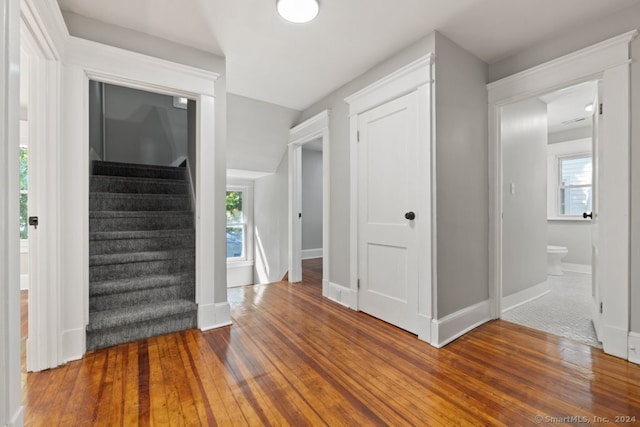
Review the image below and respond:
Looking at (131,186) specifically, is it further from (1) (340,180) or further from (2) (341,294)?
(2) (341,294)

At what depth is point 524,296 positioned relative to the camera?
3133 millimetres

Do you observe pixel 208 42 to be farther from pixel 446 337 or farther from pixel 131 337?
pixel 446 337

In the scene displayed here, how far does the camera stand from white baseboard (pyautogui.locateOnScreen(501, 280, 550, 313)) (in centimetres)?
291

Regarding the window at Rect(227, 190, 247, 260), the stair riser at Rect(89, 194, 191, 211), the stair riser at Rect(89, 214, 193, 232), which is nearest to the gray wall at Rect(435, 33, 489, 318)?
the stair riser at Rect(89, 214, 193, 232)

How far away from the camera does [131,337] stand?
2.25m

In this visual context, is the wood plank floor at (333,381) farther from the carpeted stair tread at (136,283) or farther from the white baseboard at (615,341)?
the carpeted stair tread at (136,283)

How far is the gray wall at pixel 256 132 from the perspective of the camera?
3.65 meters

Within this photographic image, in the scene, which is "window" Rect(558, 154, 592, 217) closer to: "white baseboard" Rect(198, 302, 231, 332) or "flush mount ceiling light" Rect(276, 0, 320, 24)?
"flush mount ceiling light" Rect(276, 0, 320, 24)

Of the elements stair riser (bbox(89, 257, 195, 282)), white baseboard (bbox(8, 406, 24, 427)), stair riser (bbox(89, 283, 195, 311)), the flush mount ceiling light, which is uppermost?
the flush mount ceiling light

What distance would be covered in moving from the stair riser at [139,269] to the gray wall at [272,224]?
1772 millimetres

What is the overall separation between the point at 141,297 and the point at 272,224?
2.62 metres

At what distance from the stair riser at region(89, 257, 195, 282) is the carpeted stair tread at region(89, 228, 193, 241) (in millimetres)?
305

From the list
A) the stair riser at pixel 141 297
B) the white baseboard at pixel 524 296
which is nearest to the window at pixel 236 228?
the stair riser at pixel 141 297

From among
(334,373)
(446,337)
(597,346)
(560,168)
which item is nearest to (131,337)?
(334,373)
